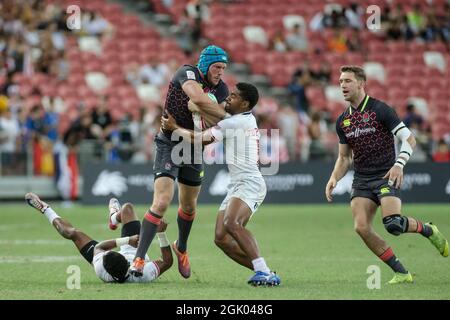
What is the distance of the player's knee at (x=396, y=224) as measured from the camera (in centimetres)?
1041

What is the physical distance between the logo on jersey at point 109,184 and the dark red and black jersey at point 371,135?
1343 centimetres

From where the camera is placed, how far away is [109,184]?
23781mm

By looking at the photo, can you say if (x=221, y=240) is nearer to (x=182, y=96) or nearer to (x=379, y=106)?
(x=182, y=96)

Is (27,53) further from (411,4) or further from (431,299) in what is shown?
(431,299)

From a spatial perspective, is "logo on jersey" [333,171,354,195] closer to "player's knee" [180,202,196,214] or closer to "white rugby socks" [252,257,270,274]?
"player's knee" [180,202,196,214]

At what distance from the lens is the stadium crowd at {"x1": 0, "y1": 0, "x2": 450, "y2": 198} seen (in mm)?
24125

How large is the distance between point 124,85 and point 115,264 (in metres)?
17.1

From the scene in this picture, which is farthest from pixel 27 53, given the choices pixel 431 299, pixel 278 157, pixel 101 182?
pixel 431 299

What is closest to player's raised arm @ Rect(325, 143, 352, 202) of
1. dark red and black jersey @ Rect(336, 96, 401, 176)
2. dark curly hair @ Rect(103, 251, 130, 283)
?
dark red and black jersey @ Rect(336, 96, 401, 176)

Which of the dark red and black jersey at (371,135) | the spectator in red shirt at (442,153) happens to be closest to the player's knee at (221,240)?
the dark red and black jersey at (371,135)

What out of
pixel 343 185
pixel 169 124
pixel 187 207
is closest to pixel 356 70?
pixel 169 124

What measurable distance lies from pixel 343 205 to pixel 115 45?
8.54 metres

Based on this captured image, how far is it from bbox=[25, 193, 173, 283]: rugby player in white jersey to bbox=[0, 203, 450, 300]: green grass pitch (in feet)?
0.54

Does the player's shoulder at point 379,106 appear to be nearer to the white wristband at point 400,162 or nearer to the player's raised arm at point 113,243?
the white wristband at point 400,162
